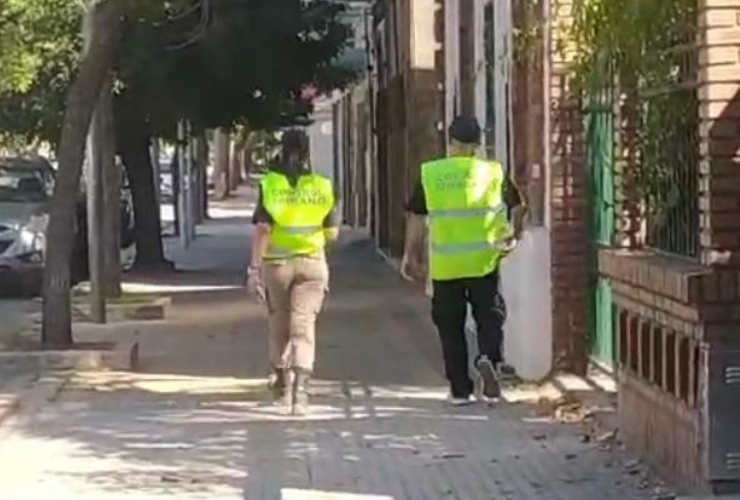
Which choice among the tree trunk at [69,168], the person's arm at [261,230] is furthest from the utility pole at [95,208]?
the person's arm at [261,230]

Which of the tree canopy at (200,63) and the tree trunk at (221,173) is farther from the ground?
the tree canopy at (200,63)

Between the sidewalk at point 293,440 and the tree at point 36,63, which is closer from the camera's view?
the sidewalk at point 293,440

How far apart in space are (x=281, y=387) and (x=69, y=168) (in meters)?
4.51

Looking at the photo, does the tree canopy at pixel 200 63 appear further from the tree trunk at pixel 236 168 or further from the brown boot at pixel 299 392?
the tree trunk at pixel 236 168

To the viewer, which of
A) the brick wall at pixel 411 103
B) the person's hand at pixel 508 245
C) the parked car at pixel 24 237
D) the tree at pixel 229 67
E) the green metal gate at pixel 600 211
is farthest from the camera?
the tree at pixel 229 67

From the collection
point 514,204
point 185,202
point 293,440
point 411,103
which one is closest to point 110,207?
point 411,103

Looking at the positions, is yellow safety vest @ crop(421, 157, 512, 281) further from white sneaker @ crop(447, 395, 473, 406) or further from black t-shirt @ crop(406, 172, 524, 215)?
white sneaker @ crop(447, 395, 473, 406)

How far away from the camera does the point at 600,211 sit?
555 inches

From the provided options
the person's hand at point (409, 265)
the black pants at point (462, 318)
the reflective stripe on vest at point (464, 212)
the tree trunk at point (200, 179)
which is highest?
the reflective stripe on vest at point (464, 212)

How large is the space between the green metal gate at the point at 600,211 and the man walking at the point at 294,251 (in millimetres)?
1859

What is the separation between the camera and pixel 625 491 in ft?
32.3

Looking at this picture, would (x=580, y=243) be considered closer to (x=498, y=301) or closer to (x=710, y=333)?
(x=498, y=301)

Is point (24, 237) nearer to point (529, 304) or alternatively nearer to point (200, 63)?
point (200, 63)

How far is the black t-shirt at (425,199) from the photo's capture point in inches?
525
